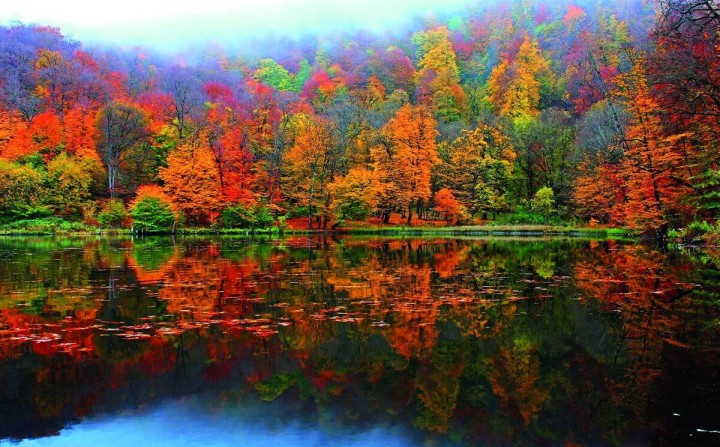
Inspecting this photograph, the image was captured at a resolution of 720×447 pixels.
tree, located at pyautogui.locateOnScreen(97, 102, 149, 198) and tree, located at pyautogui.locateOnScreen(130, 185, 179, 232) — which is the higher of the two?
tree, located at pyautogui.locateOnScreen(97, 102, 149, 198)

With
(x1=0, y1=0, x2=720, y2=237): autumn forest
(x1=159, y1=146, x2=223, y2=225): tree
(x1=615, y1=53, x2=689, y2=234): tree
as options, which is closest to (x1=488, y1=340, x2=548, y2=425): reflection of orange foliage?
(x1=615, y1=53, x2=689, y2=234): tree

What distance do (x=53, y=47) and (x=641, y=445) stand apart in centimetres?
8209

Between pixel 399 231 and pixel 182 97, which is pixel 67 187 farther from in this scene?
pixel 399 231

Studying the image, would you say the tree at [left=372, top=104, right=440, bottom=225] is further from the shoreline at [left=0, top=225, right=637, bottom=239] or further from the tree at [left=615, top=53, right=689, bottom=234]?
Answer: the tree at [left=615, top=53, right=689, bottom=234]

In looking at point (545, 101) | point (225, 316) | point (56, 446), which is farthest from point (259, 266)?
point (545, 101)

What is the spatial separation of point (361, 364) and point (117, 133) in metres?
55.6

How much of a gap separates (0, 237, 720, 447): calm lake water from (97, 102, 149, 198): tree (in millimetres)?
44379

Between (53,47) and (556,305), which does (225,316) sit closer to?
(556,305)

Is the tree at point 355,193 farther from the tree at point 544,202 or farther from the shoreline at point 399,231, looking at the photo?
the tree at point 544,202

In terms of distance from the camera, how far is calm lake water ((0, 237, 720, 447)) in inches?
221

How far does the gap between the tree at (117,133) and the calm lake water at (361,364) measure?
44.4 metres

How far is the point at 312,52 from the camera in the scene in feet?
389

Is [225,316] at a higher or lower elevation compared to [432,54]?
lower

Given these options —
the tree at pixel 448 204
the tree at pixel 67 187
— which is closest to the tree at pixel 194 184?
the tree at pixel 67 187
